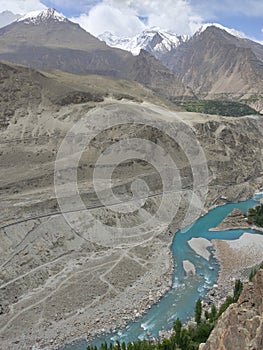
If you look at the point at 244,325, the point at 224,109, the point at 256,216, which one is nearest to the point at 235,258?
the point at 256,216

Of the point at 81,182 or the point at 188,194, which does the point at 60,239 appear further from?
the point at 188,194

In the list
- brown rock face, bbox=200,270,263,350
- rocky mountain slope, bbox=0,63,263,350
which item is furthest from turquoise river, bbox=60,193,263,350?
brown rock face, bbox=200,270,263,350

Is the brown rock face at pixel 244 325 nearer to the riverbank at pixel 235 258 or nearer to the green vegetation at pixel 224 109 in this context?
the riverbank at pixel 235 258

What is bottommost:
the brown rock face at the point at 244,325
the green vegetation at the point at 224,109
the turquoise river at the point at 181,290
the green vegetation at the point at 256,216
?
the turquoise river at the point at 181,290

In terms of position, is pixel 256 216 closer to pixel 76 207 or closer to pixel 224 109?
pixel 76 207

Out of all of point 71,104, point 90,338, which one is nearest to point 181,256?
point 90,338

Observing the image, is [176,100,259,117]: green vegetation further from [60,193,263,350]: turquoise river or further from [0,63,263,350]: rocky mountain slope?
[60,193,263,350]: turquoise river

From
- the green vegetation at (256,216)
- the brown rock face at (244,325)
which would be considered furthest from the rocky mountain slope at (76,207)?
the brown rock face at (244,325)
